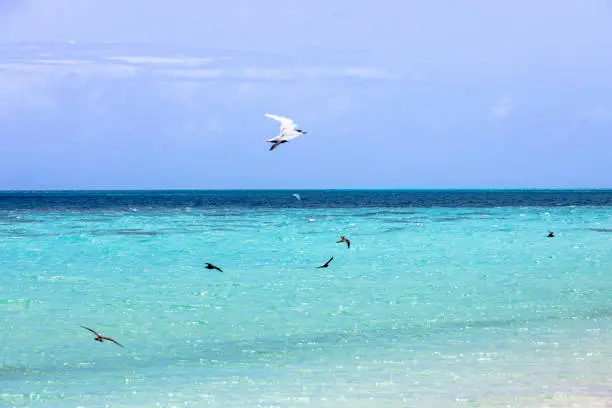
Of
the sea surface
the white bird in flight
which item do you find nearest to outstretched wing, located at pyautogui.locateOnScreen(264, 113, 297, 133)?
the white bird in flight

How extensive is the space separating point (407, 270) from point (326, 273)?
103 inches

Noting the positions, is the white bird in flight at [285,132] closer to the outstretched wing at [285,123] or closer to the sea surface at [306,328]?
the outstretched wing at [285,123]

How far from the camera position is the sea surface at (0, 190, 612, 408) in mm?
10422

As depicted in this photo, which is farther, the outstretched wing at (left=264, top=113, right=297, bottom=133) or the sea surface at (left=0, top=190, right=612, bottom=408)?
the outstretched wing at (left=264, top=113, right=297, bottom=133)

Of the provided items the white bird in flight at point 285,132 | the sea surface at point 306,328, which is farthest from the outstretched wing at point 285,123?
the sea surface at point 306,328

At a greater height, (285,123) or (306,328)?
(285,123)

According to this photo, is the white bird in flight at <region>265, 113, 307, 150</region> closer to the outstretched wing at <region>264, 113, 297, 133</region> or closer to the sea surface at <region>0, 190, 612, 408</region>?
the outstretched wing at <region>264, 113, 297, 133</region>

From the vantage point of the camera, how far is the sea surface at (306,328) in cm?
1042

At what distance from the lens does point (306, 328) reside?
15227 millimetres

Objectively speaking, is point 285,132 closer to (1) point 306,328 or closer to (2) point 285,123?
(2) point 285,123

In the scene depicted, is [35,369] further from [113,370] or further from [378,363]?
[378,363]

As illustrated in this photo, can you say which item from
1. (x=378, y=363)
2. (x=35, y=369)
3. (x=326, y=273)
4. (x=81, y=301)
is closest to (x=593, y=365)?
(x=378, y=363)

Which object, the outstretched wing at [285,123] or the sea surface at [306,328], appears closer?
the sea surface at [306,328]

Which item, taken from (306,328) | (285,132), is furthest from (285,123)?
(306,328)
